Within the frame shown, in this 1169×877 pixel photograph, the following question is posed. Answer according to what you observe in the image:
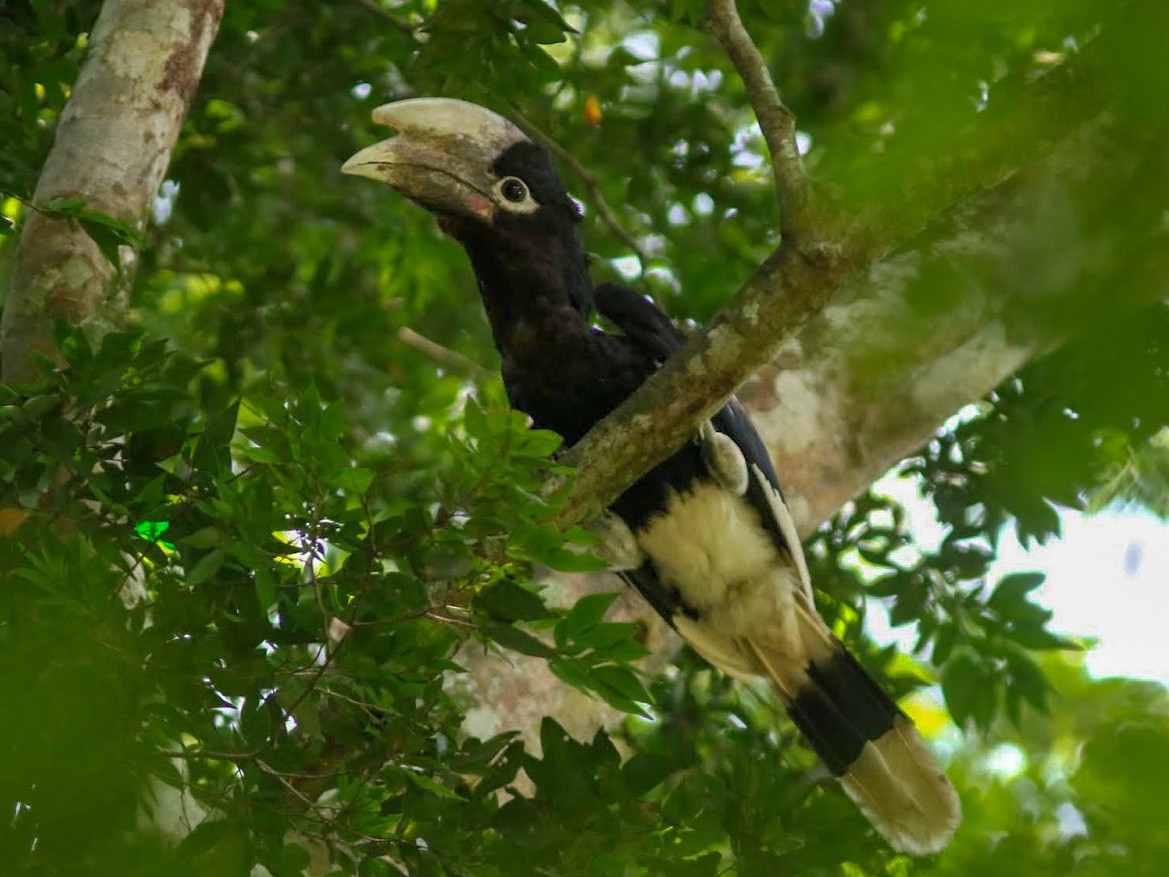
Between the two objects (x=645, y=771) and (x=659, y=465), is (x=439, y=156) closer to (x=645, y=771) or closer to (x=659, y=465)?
(x=659, y=465)

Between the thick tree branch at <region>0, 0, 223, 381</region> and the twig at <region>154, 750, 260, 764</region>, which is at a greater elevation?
the thick tree branch at <region>0, 0, 223, 381</region>

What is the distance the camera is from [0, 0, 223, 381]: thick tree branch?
9.20ft

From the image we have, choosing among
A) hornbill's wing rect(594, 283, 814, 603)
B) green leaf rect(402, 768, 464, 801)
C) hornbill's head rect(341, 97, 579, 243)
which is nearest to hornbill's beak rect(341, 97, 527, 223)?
hornbill's head rect(341, 97, 579, 243)

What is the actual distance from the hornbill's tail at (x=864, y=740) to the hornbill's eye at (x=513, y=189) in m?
1.16

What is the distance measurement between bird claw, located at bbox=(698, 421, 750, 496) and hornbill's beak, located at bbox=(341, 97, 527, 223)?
71 cm

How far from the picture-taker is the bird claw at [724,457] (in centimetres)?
326

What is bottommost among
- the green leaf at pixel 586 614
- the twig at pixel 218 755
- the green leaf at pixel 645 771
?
the green leaf at pixel 645 771

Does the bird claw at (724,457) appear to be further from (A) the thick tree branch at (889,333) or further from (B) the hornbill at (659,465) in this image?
(A) the thick tree branch at (889,333)

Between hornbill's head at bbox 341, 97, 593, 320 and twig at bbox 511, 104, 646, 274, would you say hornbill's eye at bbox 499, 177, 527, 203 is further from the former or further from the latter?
twig at bbox 511, 104, 646, 274

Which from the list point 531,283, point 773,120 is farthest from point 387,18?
point 773,120

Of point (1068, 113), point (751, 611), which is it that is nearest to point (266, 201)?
point (751, 611)

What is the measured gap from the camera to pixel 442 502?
6.92 ft

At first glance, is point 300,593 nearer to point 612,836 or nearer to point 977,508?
point 612,836

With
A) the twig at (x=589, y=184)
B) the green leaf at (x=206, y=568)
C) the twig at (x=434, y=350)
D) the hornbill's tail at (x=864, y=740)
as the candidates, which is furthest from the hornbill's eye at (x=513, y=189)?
the green leaf at (x=206, y=568)
